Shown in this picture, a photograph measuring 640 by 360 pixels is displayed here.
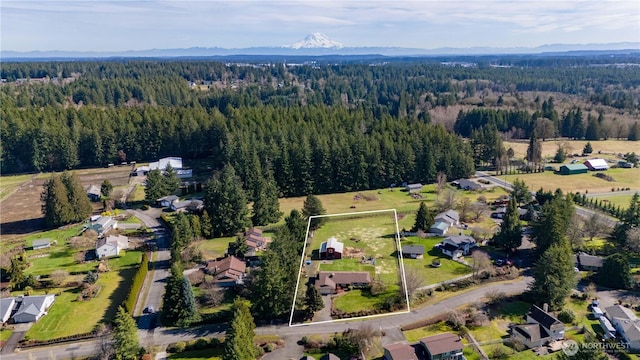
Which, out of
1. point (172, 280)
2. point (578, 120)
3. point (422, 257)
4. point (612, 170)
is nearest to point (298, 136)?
point (422, 257)

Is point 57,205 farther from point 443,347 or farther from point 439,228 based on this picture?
point 443,347

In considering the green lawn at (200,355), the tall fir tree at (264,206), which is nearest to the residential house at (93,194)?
the tall fir tree at (264,206)

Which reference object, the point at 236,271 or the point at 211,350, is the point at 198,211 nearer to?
the point at 236,271

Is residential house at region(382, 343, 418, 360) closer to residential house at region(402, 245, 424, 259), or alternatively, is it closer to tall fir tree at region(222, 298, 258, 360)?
tall fir tree at region(222, 298, 258, 360)

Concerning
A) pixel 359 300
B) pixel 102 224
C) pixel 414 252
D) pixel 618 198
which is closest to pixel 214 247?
pixel 102 224

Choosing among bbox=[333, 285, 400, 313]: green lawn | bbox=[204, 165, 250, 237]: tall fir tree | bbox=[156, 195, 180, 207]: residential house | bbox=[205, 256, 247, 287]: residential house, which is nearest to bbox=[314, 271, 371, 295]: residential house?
bbox=[333, 285, 400, 313]: green lawn

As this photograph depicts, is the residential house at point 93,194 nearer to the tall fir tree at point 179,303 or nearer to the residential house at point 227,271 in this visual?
the residential house at point 227,271

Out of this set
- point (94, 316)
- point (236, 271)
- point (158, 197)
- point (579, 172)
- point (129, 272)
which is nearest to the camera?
point (94, 316)
